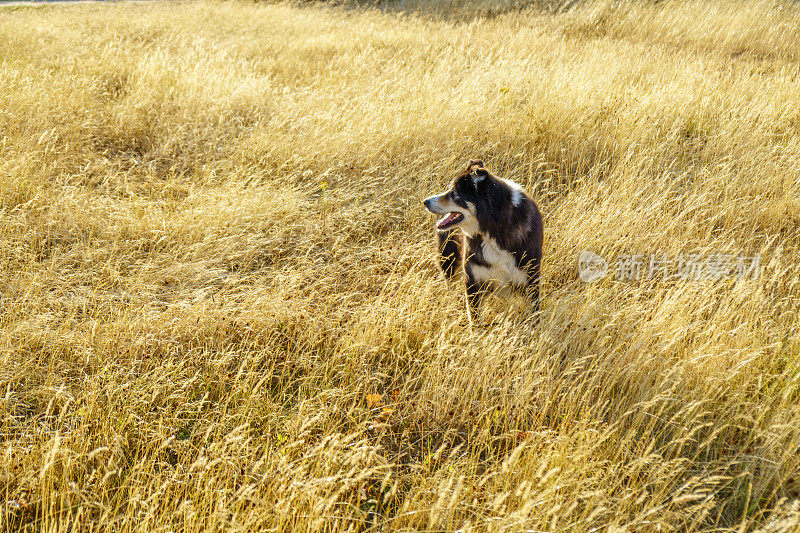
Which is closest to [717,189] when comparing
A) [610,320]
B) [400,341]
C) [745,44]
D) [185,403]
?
[610,320]

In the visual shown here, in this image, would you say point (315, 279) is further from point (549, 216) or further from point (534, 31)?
point (534, 31)

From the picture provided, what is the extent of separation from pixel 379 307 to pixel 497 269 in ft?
2.74

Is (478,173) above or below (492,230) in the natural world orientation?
above

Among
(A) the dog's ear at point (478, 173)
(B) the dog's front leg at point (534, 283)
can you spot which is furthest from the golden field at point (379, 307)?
(A) the dog's ear at point (478, 173)

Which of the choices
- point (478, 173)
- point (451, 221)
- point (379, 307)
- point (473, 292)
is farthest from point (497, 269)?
point (379, 307)

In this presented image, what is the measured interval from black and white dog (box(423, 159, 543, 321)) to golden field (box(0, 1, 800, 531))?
0.21 meters

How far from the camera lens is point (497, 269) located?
327 cm

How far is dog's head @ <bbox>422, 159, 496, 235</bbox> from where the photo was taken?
→ 3.20 meters

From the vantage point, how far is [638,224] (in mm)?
3871

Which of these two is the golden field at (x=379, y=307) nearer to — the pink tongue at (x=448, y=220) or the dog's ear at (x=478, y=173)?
the pink tongue at (x=448, y=220)

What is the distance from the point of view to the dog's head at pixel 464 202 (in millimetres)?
3203

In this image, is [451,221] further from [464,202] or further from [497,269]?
[497,269]

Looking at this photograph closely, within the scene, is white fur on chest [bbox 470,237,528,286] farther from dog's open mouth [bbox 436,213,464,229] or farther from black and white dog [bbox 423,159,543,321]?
dog's open mouth [bbox 436,213,464,229]

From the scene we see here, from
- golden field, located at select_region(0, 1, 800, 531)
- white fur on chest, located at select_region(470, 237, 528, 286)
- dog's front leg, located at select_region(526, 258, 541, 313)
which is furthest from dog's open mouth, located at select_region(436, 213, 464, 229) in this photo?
dog's front leg, located at select_region(526, 258, 541, 313)
